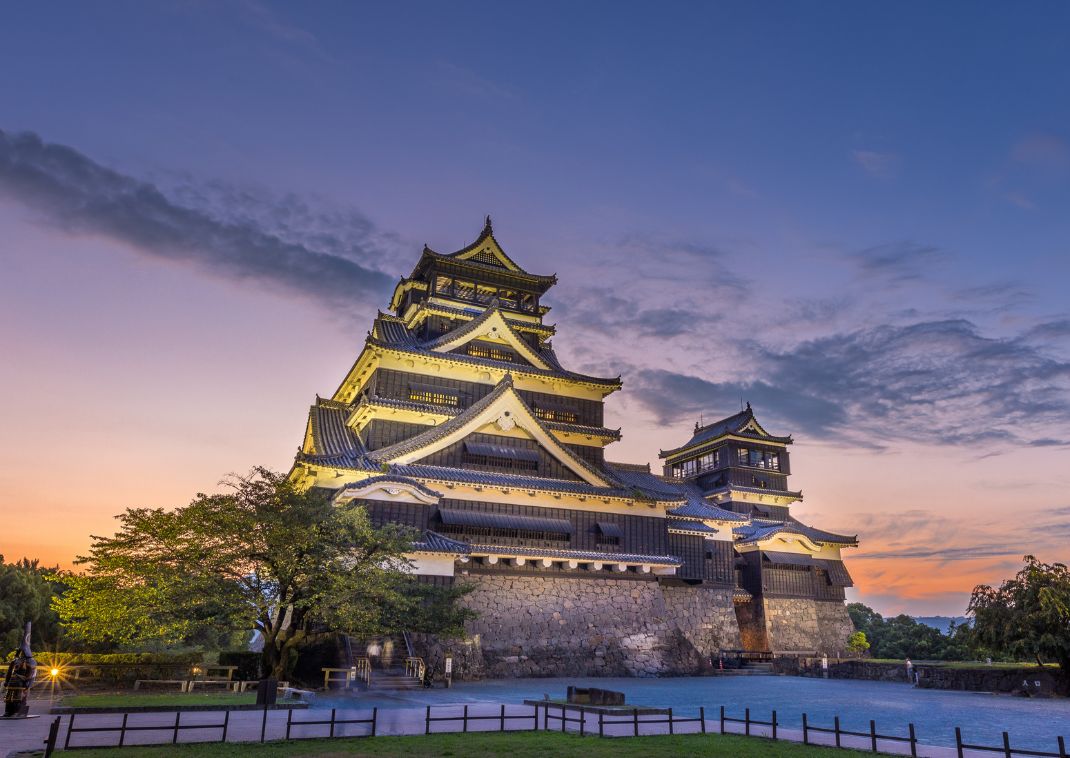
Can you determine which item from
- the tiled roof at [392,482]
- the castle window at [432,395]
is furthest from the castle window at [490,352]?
the tiled roof at [392,482]

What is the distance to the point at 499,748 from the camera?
13109mm

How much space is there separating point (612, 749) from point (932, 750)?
5.92m

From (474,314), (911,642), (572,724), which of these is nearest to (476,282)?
(474,314)

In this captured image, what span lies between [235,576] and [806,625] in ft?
138

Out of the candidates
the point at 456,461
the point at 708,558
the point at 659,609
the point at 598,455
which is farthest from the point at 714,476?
the point at 456,461

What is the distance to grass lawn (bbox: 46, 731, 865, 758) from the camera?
12.3 m

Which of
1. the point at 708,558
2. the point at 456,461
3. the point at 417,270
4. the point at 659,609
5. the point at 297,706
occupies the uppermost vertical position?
the point at 417,270

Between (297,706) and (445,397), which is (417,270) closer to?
(445,397)

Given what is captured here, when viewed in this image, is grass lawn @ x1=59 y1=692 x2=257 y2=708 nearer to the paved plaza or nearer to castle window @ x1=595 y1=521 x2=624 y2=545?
the paved plaza

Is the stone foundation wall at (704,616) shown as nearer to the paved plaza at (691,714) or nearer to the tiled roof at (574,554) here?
the tiled roof at (574,554)

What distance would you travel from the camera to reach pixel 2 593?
3662 cm

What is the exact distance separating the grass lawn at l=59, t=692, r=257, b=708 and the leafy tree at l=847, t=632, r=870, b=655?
145ft

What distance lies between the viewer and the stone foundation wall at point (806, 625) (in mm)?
49500

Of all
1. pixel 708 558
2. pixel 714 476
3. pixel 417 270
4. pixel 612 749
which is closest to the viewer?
pixel 612 749
